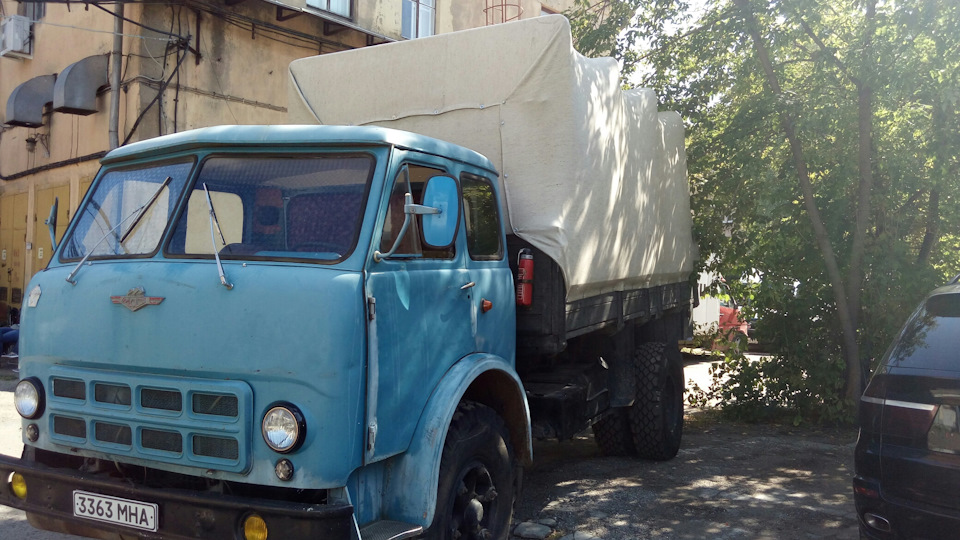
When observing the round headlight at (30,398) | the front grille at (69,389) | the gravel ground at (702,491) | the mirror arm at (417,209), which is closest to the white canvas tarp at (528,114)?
the mirror arm at (417,209)

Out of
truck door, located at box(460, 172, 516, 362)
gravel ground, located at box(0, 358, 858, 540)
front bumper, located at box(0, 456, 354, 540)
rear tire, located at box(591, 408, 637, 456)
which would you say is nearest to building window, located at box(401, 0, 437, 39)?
gravel ground, located at box(0, 358, 858, 540)

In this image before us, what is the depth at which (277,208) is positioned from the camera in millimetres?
3615

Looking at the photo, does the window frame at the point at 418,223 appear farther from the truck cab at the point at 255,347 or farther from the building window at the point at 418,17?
the building window at the point at 418,17

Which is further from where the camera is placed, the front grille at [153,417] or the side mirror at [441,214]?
the side mirror at [441,214]

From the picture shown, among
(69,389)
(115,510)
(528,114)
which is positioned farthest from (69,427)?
(528,114)

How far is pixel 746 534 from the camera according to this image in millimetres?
5176

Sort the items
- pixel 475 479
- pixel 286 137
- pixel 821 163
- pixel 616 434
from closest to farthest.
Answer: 1. pixel 286 137
2. pixel 475 479
3. pixel 616 434
4. pixel 821 163

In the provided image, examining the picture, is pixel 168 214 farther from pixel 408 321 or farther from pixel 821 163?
pixel 821 163

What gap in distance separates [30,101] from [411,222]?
Result: 1338cm

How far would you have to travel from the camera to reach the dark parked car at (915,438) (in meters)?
3.58

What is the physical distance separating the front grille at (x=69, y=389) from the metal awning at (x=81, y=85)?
10.7 m

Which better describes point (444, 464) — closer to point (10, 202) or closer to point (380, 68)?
point (380, 68)

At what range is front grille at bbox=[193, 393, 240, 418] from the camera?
3.21 meters

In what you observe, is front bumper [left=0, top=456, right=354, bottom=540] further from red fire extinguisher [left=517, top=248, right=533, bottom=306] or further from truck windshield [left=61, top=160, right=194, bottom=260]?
red fire extinguisher [left=517, top=248, right=533, bottom=306]
